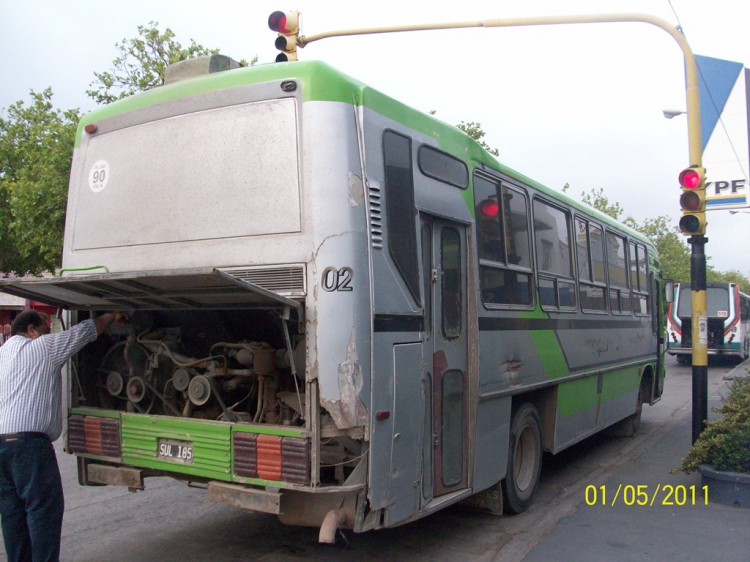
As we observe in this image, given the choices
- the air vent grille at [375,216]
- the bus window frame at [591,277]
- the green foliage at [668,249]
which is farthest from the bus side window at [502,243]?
the green foliage at [668,249]

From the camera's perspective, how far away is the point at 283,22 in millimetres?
8031

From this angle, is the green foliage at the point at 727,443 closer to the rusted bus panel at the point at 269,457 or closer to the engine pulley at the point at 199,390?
the rusted bus panel at the point at 269,457

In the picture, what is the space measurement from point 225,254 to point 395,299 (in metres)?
1.22

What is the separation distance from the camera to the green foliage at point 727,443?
261 inches

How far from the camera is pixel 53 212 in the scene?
1606cm

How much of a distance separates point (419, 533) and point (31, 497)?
122 inches

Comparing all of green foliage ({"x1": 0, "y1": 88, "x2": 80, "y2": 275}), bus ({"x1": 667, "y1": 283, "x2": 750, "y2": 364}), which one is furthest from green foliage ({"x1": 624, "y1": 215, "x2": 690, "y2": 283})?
green foliage ({"x1": 0, "y1": 88, "x2": 80, "y2": 275})

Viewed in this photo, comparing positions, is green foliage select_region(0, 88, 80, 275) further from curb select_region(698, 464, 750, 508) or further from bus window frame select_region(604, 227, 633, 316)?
curb select_region(698, 464, 750, 508)

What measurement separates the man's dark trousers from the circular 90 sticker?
6.55ft

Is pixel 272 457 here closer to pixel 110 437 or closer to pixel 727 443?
pixel 110 437

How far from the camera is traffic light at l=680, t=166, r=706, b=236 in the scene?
303 inches

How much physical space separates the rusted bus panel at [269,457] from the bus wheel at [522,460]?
270cm

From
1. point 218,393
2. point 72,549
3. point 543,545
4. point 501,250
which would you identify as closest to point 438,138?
point 501,250

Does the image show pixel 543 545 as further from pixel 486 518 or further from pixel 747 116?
pixel 747 116
